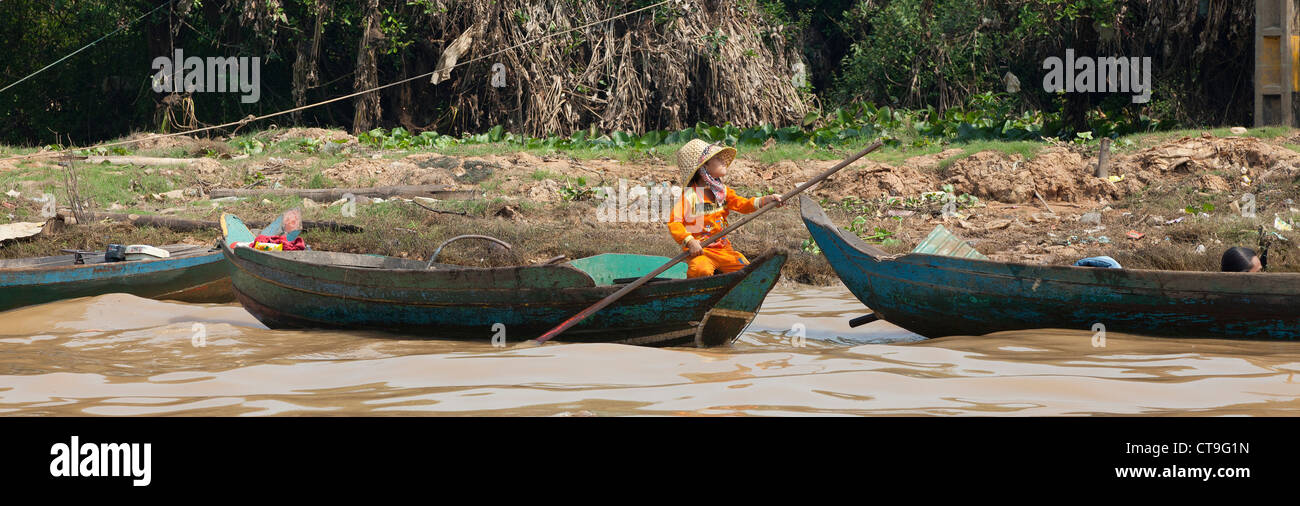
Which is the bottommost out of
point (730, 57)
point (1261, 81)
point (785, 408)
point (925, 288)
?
point (785, 408)

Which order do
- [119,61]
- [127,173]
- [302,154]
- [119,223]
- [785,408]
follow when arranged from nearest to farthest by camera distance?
[785,408] → [119,223] → [127,173] → [302,154] → [119,61]

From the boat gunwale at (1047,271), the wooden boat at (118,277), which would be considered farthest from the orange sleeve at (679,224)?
the wooden boat at (118,277)

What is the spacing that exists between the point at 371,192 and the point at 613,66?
4874 mm

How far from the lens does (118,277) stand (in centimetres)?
776

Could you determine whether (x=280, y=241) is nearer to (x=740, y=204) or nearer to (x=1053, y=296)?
(x=740, y=204)

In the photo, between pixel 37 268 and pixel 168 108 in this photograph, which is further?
pixel 168 108

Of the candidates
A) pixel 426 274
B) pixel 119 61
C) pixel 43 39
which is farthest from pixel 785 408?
pixel 43 39

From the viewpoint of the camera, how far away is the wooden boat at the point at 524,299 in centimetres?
548

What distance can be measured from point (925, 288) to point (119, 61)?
15595mm

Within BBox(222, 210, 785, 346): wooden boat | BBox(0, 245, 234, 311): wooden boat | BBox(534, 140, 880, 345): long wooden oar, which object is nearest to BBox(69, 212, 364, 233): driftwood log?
BBox(0, 245, 234, 311): wooden boat

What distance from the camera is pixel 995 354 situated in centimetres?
529

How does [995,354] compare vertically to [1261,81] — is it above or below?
below

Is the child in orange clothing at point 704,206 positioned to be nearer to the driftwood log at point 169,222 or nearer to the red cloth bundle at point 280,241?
the red cloth bundle at point 280,241

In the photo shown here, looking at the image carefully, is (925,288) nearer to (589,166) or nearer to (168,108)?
(589,166)
